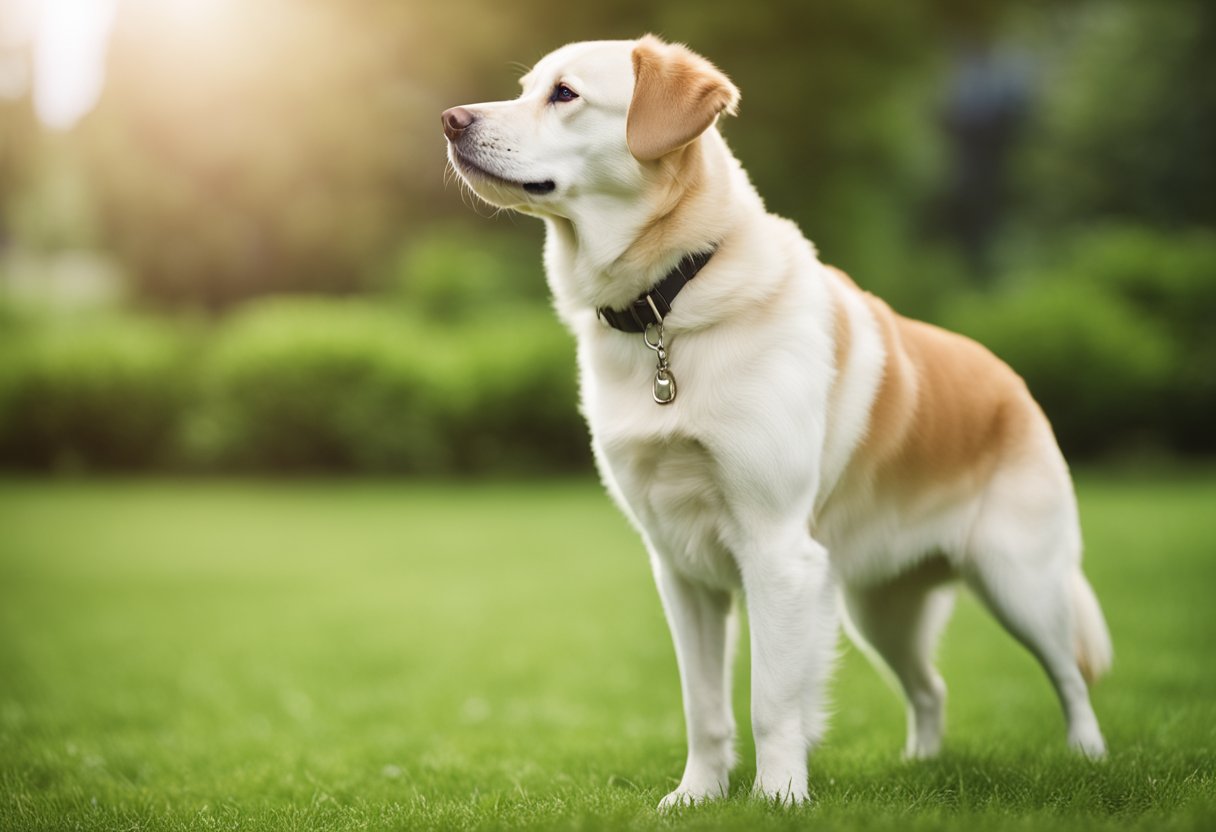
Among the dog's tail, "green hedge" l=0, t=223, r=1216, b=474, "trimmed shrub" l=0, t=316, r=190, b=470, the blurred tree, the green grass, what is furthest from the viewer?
the blurred tree

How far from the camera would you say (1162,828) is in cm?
266

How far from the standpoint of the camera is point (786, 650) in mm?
3039

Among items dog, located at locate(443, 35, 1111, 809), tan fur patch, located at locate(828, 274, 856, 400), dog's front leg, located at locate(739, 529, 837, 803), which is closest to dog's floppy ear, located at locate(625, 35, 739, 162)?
dog, located at locate(443, 35, 1111, 809)

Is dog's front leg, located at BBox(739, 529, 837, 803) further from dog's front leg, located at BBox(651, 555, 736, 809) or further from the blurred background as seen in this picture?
the blurred background

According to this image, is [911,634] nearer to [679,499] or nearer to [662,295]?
[679,499]

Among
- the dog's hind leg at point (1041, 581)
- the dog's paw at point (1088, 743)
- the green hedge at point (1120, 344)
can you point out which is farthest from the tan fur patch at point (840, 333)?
the green hedge at point (1120, 344)

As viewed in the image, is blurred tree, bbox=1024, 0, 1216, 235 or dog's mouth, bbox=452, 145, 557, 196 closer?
dog's mouth, bbox=452, 145, 557, 196

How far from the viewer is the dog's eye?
3.19 m

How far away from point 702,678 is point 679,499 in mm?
620

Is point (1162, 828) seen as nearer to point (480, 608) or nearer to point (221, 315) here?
point (480, 608)

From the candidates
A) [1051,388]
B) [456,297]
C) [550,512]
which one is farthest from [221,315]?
[1051,388]

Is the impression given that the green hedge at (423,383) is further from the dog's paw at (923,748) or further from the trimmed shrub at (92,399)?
the dog's paw at (923,748)

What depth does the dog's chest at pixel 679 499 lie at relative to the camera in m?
3.06

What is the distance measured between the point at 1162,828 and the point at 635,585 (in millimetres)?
6952
